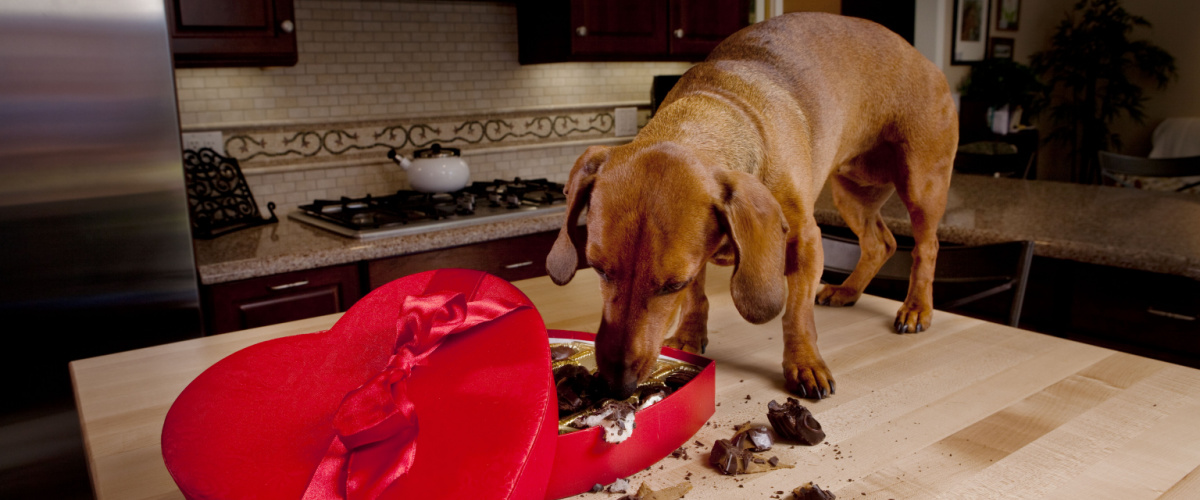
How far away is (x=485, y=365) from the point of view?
27.6 inches

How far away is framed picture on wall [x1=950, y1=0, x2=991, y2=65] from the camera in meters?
6.86

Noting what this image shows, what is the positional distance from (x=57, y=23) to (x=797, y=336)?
1.96 meters

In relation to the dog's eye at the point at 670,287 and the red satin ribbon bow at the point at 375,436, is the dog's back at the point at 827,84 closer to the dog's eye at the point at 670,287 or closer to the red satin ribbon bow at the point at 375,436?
the dog's eye at the point at 670,287

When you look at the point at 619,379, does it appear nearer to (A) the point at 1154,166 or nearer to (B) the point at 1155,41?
(A) the point at 1154,166

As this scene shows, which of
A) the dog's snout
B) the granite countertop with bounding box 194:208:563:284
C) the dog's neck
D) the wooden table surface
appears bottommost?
the granite countertop with bounding box 194:208:563:284

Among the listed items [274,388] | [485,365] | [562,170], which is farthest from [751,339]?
[562,170]

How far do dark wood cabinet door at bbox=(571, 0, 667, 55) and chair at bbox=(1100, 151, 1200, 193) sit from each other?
2.13 meters

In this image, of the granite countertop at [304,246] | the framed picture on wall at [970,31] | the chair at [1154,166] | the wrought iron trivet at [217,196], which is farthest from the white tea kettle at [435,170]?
the framed picture on wall at [970,31]

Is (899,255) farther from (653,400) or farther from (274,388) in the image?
(274,388)

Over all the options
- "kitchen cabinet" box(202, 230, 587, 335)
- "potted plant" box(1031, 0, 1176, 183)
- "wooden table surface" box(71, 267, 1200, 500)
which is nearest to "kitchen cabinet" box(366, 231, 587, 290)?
"kitchen cabinet" box(202, 230, 587, 335)

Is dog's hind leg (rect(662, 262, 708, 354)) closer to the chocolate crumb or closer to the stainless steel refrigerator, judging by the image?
the chocolate crumb

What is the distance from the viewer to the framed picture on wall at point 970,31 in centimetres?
686

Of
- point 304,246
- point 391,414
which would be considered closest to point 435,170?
point 304,246

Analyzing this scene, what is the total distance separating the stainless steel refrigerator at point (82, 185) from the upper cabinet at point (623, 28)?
1682 mm
